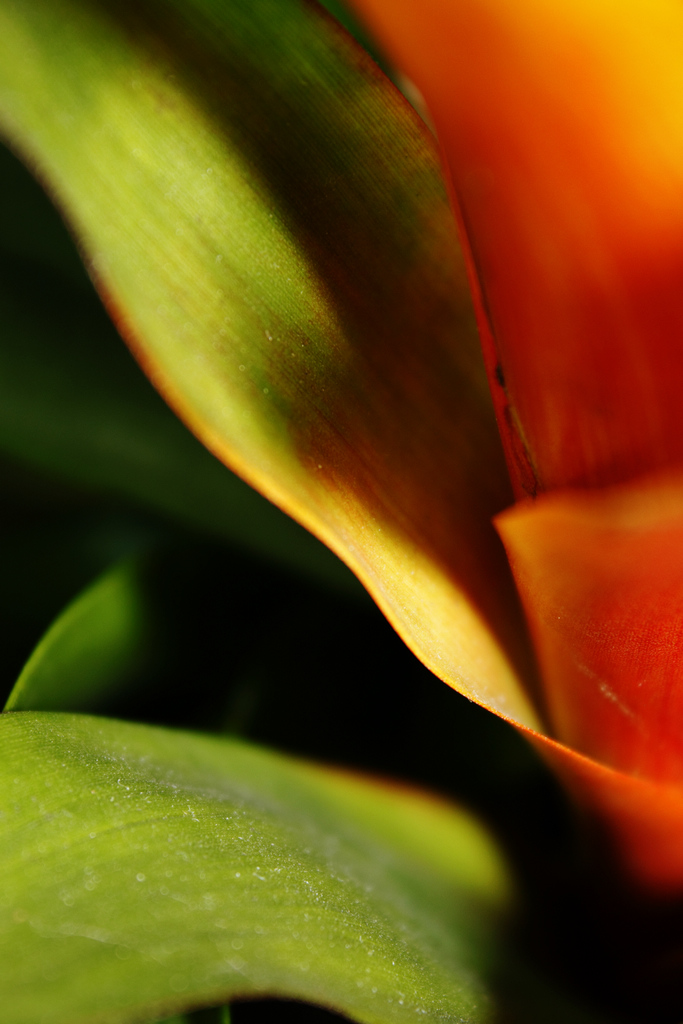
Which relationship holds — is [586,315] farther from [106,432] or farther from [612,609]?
[106,432]

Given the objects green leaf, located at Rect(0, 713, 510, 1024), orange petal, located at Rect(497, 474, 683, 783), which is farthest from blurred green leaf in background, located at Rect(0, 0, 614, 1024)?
orange petal, located at Rect(497, 474, 683, 783)

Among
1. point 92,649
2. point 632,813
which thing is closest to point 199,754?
point 92,649

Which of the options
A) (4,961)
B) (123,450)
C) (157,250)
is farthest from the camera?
(123,450)

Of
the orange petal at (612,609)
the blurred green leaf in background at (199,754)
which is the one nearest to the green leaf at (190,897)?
the blurred green leaf in background at (199,754)

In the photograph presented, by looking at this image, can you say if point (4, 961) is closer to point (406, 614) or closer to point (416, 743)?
point (406, 614)

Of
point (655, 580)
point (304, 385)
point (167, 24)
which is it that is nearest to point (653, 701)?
point (655, 580)

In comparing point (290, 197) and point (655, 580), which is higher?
point (290, 197)
